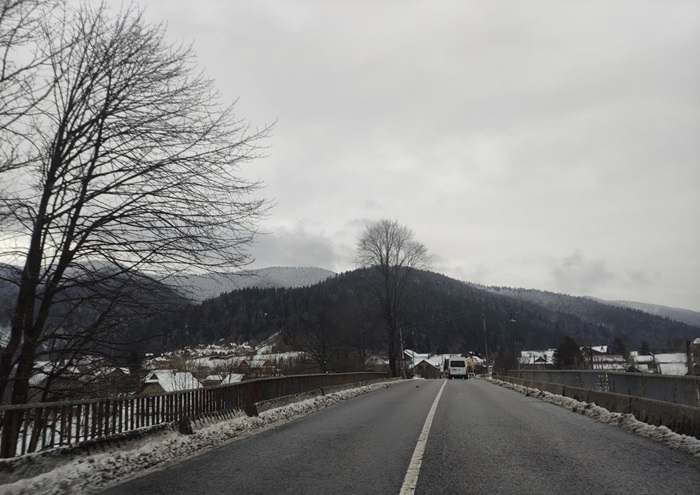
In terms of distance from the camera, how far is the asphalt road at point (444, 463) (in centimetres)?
530

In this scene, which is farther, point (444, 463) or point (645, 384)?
point (645, 384)

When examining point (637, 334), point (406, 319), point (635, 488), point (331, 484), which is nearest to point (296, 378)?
point (331, 484)

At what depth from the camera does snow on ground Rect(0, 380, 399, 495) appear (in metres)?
5.43

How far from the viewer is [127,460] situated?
22.2 ft

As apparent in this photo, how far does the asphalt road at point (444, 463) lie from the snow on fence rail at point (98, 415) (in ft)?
4.03

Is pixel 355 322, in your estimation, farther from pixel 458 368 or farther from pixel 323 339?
pixel 458 368

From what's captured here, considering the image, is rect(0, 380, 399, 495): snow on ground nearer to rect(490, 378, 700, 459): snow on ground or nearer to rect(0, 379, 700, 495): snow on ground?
rect(0, 379, 700, 495): snow on ground

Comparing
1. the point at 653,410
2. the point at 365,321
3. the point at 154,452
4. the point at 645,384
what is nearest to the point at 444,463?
the point at 154,452

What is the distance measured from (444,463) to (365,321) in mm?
56418

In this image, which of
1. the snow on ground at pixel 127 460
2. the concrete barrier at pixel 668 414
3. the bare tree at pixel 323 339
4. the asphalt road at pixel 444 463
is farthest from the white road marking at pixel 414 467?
the bare tree at pixel 323 339

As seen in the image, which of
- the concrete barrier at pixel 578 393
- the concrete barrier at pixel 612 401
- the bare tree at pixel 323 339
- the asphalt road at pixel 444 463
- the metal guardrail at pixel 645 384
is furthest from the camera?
the bare tree at pixel 323 339

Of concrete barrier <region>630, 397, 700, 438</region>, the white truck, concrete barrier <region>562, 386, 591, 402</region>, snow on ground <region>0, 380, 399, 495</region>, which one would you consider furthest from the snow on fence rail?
the white truck

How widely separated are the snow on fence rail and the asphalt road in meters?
1.23

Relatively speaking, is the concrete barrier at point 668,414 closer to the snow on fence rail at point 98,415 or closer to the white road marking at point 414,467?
the white road marking at point 414,467
